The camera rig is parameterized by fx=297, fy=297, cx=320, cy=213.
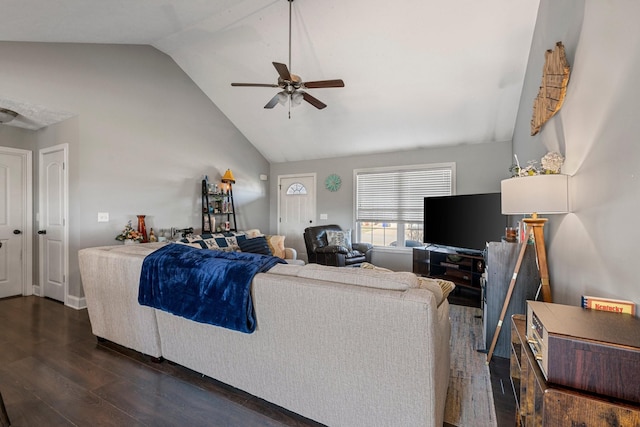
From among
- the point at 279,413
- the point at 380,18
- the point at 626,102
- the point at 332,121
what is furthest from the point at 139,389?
the point at 332,121

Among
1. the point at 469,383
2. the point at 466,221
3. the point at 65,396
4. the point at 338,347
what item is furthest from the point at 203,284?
the point at 466,221

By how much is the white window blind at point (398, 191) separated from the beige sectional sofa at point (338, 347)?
3.96 metres

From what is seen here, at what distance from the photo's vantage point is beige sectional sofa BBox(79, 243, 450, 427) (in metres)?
1.38

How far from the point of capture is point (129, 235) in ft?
A: 13.3

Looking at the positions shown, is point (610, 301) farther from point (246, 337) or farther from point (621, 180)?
point (246, 337)

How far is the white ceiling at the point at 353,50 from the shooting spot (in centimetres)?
313

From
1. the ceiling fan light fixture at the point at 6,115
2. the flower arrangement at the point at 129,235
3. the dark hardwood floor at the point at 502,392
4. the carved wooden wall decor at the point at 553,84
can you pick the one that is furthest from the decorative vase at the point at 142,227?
the carved wooden wall decor at the point at 553,84

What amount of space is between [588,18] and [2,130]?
628cm

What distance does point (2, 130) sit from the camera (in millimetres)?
4039

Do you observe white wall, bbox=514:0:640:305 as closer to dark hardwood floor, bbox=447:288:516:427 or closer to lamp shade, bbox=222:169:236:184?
dark hardwood floor, bbox=447:288:516:427

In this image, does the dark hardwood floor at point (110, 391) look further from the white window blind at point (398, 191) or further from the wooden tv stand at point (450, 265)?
the white window blind at point (398, 191)

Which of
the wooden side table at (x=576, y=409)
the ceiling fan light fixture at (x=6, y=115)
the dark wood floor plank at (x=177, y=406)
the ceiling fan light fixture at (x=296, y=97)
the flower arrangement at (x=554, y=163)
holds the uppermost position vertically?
the ceiling fan light fixture at (x=296, y=97)

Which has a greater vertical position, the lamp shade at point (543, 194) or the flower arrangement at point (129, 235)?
the lamp shade at point (543, 194)

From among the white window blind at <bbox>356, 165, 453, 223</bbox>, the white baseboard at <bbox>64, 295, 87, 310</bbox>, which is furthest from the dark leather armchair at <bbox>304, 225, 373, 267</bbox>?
the white baseboard at <bbox>64, 295, 87, 310</bbox>
